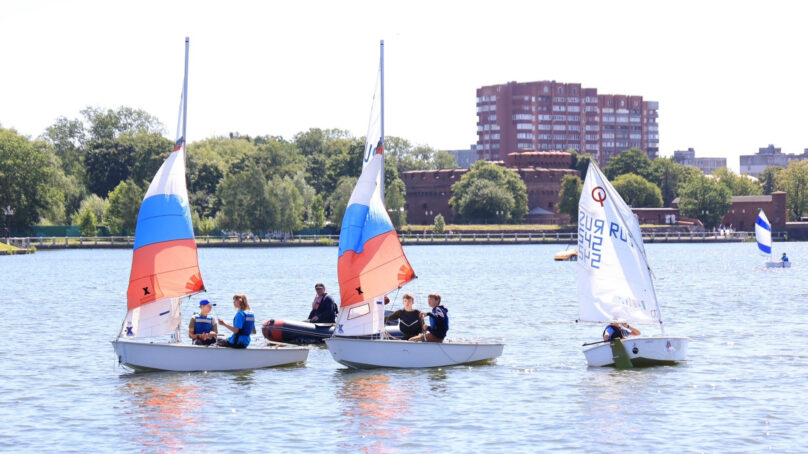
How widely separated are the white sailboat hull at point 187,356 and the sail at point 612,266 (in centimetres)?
832

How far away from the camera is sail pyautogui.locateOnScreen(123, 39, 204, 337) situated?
29.4 m

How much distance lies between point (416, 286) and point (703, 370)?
4191 centimetres

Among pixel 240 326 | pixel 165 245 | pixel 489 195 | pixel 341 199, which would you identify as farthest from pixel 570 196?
pixel 240 326

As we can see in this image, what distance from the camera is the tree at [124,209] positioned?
479 ft

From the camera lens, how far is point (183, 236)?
29766 mm

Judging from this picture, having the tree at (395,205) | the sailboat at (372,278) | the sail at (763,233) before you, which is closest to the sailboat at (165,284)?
the sailboat at (372,278)

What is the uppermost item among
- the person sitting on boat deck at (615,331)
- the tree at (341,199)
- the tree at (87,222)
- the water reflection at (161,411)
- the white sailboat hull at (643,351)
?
the tree at (341,199)

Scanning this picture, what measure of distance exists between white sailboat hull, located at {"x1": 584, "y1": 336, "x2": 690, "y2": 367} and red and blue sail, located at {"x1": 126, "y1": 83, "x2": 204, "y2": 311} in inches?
403

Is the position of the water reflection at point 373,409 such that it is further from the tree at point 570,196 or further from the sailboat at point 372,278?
the tree at point 570,196

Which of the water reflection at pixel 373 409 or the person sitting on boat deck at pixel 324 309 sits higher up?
the person sitting on boat deck at pixel 324 309

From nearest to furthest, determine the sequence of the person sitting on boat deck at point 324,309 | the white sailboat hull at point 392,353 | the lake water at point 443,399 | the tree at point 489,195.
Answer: the lake water at point 443,399 < the white sailboat hull at point 392,353 < the person sitting on boat deck at point 324,309 < the tree at point 489,195

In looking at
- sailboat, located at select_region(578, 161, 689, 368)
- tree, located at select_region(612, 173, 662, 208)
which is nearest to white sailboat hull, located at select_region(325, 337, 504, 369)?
sailboat, located at select_region(578, 161, 689, 368)

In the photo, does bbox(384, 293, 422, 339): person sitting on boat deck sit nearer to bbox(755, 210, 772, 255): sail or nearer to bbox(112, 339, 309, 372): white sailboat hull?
bbox(112, 339, 309, 372): white sailboat hull

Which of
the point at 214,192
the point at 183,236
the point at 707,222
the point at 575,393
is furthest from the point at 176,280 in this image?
the point at 707,222
